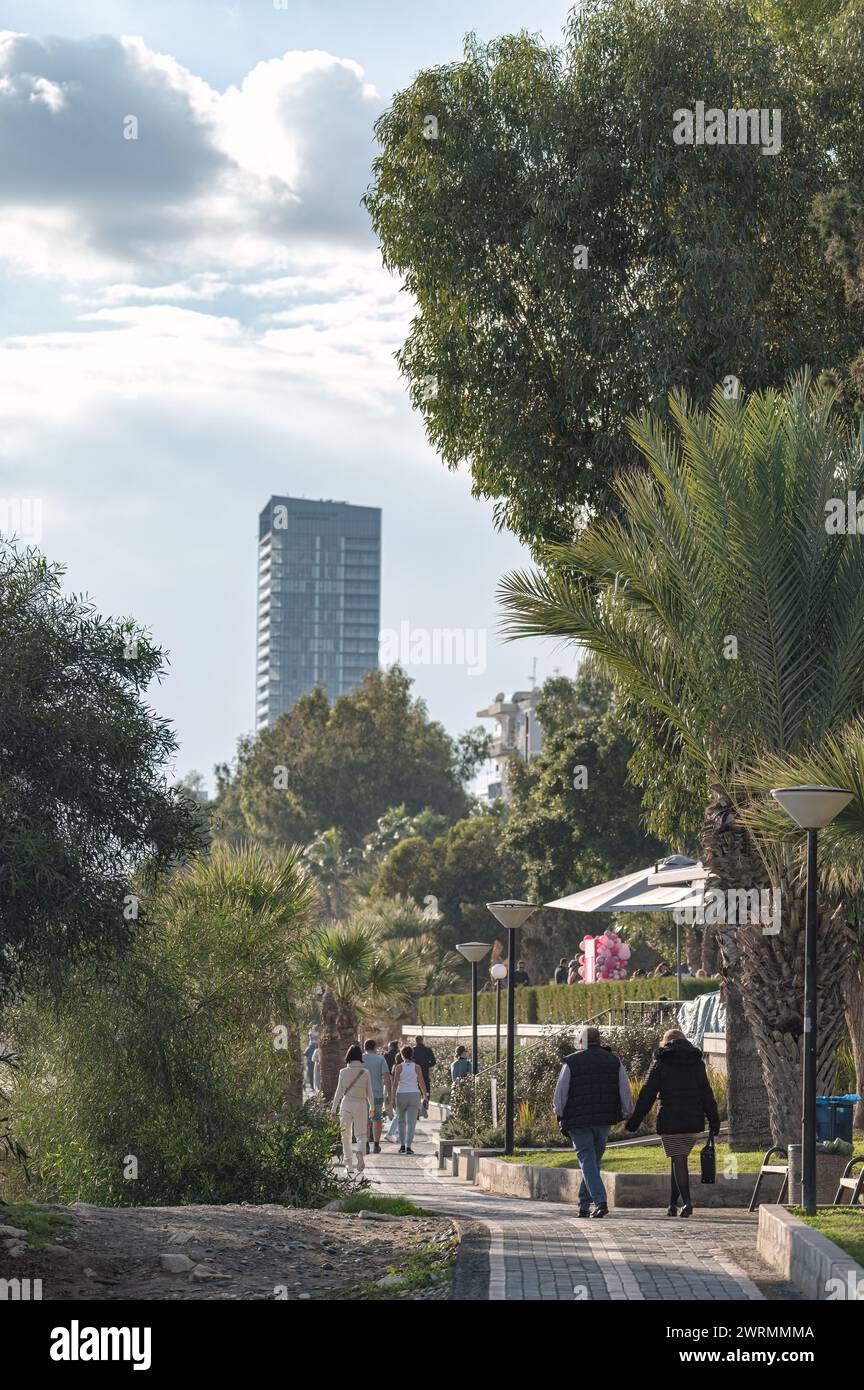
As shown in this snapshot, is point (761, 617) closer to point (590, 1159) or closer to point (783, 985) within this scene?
point (783, 985)

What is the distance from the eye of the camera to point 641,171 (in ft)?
68.3

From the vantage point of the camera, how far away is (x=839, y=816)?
41.8 ft

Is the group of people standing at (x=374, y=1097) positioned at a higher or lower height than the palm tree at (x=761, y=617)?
lower

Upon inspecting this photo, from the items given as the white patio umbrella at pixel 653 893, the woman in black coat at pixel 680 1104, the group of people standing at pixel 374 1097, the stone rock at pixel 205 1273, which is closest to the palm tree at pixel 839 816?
the woman in black coat at pixel 680 1104

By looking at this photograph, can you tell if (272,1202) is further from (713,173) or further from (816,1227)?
(713,173)

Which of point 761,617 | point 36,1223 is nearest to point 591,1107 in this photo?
point 761,617

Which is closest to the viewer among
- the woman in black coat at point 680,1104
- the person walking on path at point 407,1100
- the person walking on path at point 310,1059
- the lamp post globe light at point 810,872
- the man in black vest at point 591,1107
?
the lamp post globe light at point 810,872

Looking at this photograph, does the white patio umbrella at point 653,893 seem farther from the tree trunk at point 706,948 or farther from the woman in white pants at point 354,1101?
the tree trunk at point 706,948

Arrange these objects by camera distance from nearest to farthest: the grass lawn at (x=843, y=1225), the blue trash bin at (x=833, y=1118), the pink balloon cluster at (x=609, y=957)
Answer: the grass lawn at (x=843, y=1225) → the blue trash bin at (x=833, y=1118) → the pink balloon cluster at (x=609, y=957)

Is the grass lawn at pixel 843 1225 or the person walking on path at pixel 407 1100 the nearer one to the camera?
the grass lawn at pixel 843 1225

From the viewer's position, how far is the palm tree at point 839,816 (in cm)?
1250

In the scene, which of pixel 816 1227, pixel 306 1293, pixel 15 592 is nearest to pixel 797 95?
pixel 15 592

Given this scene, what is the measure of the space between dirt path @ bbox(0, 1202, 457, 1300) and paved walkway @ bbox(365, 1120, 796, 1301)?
1.70 ft

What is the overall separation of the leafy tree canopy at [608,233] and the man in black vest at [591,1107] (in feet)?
27.3
